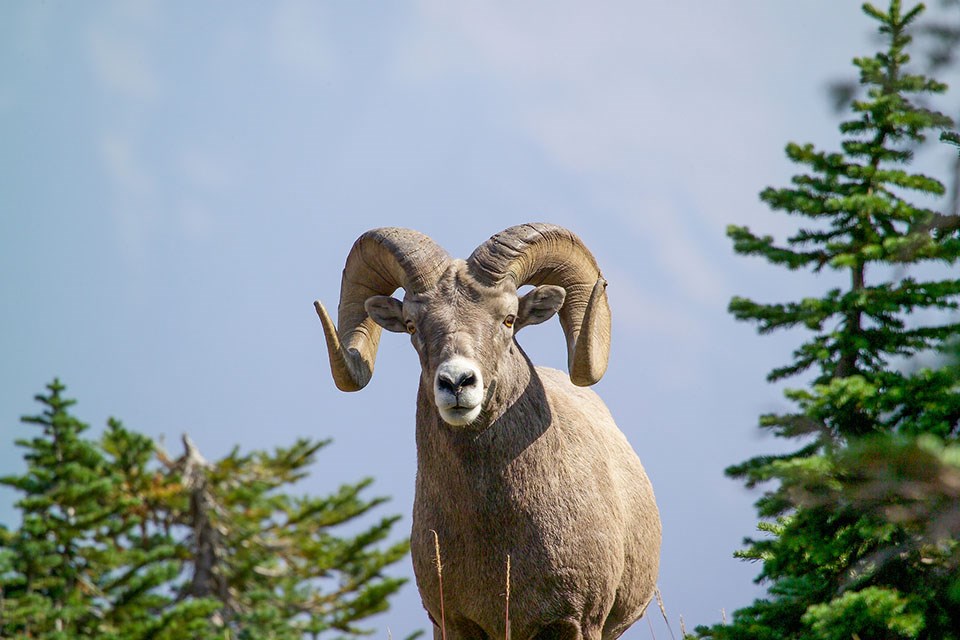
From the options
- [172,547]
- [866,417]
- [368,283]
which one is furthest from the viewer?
[172,547]

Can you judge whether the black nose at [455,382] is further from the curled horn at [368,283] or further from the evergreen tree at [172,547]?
the evergreen tree at [172,547]

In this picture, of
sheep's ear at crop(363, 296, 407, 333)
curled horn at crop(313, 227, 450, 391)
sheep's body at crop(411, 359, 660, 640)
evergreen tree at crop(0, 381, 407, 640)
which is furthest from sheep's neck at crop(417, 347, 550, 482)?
evergreen tree at crop(0, 381, 407, 640)

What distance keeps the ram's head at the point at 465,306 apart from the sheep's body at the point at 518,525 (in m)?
0.43

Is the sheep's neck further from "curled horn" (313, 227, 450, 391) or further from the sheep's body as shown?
"curled horn" (313, 227, 450, 391)

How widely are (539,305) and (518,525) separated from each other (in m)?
1.54

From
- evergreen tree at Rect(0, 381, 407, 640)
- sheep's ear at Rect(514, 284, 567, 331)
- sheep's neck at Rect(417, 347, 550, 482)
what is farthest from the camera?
evergreen tree at Rect(0, 381, 407, 640)

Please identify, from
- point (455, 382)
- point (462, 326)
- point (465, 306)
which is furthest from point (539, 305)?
point (455, 382)

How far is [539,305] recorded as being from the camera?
24.8ft

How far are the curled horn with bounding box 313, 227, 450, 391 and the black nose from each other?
0.95 m

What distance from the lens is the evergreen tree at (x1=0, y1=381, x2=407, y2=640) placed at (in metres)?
22.4

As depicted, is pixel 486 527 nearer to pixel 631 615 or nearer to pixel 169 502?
pixel 631 615

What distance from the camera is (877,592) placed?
5.42 meters

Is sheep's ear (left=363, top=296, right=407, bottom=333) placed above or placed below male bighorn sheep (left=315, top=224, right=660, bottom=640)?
above

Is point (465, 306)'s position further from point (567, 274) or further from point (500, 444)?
point (567, 274)
